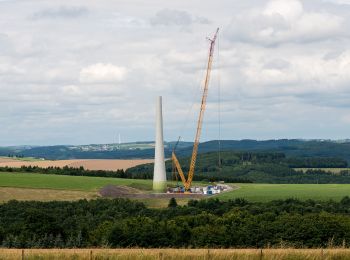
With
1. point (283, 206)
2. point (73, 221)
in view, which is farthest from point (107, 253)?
point (283, 206)

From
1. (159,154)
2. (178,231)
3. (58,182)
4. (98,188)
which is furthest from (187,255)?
(58,182)

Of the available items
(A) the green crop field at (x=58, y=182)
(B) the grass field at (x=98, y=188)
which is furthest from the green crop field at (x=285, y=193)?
(A) the green crop field at (x=58, y=182)

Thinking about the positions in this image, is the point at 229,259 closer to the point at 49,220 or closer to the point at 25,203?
the point at 49,220

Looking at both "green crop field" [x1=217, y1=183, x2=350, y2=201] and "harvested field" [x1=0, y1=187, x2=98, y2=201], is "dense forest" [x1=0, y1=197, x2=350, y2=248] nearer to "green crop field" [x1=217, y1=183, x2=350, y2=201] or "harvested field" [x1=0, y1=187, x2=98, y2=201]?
"harvested field" [x1=0, y1=187, x2=98, y2=201]

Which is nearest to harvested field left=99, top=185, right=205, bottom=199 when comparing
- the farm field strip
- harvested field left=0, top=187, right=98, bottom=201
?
the farm field strip

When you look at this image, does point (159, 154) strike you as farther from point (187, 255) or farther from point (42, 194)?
point (187, 255)

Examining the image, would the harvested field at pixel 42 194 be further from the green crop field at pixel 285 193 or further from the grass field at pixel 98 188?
the green crop field at pixel 285 193

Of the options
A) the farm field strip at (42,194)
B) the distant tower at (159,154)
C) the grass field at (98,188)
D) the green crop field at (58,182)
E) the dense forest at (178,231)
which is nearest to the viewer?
the dense forest at (178,231)

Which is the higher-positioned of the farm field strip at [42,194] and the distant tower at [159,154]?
the distant tower at [159,154]

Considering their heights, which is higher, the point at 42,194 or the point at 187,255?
the point at 187,255
